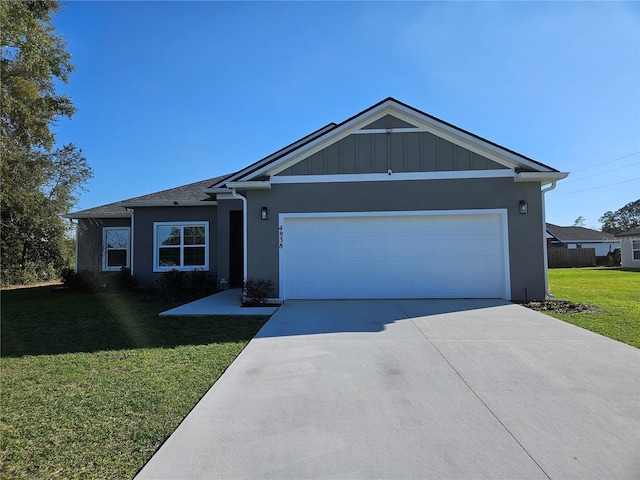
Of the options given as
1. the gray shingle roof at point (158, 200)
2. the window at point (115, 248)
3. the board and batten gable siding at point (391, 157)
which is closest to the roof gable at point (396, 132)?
the board and batten gable siding at point (391, 157)

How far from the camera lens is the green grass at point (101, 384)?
2.66 metres

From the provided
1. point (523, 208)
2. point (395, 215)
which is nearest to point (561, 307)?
point (523, 208)

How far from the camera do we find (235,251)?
45.6ft

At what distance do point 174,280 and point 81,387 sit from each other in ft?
26.8

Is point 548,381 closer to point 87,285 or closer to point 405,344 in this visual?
point 405,344

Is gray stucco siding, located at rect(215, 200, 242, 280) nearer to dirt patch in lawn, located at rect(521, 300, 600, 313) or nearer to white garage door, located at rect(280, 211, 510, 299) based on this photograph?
white garage door, located at rect(280, 211, 510, 299)

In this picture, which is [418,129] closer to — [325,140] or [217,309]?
[325,140]

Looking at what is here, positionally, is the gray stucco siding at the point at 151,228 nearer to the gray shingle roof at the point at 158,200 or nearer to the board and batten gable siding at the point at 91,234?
the gray shingle roof at the point at 158,200

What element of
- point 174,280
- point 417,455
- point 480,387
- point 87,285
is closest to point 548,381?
point 480,387

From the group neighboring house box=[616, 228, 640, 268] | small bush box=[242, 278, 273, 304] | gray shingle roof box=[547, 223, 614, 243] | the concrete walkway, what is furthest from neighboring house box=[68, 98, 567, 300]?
gray shingle roof box=[547, 223, 614, 243]

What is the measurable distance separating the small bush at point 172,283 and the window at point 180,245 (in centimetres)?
103

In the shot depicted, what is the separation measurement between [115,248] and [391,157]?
38.8ft

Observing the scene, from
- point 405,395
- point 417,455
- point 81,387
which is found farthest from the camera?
point 81,387

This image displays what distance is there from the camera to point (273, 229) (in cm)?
953
